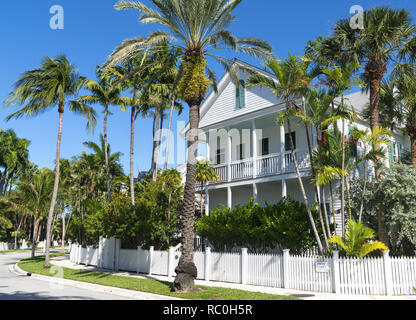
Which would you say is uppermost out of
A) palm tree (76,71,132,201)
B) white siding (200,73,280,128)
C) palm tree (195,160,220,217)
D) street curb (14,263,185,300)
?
palm tree (76,71,132,201)

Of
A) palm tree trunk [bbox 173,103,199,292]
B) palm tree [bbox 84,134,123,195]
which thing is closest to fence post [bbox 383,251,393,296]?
palm tree trunk [bbox 173,103,199,292]

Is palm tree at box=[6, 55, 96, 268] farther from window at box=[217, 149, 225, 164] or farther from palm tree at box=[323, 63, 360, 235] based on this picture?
palm tree at box=[323, 63, 360, 235]

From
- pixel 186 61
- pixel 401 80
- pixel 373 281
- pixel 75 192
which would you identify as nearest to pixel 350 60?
pixel 401 80

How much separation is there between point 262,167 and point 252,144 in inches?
101

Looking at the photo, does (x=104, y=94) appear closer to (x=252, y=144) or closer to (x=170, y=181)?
(x=170, y=181)

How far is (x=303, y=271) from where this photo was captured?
1228 centimetres

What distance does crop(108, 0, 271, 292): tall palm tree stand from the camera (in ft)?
42.1

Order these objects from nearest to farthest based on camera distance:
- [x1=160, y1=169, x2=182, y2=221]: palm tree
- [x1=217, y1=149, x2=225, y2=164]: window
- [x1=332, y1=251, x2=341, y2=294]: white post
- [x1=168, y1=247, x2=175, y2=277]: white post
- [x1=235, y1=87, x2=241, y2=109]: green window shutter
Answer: [x1=332, y1=251, x2=341, y2=294]: white post < [x1=168, y1=247, x2=175, y2=277]: white post < [x1=160, y1=169, x2=182, y2=221]: palm tree < [x1=235, y1=87, x2=241, y2=109]: green window shutter < [x1=217, y1=149, x2=225, y2=164]: window

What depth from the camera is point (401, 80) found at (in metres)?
15.7

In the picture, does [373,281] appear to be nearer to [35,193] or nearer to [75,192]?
[35,193]

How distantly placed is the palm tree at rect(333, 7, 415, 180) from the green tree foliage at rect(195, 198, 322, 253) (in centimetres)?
307

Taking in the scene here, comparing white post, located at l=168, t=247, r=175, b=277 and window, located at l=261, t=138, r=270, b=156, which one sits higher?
window, located at l=261, t=138, r=270, b=156

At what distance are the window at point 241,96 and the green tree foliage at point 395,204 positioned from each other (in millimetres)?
8487

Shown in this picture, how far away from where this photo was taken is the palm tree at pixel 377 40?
46.7ft
